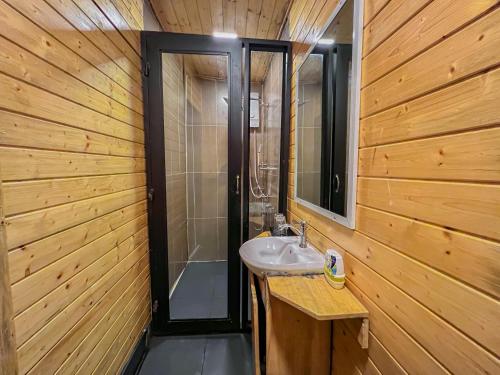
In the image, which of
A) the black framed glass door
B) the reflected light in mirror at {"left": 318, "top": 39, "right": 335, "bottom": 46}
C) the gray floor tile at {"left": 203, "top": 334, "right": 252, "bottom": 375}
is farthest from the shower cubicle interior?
the gray floor tile at {"left": 203, "top": 334, "right": 252, "bottom": 375}

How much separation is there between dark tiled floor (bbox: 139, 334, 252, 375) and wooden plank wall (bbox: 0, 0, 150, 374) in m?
0.30

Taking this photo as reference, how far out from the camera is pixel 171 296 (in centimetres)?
219

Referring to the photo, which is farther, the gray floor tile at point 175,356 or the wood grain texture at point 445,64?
the gray floor tile at point 175,356

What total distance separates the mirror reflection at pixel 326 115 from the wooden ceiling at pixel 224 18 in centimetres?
70

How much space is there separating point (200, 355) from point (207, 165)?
1.62 metres

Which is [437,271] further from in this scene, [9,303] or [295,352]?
[9,303]

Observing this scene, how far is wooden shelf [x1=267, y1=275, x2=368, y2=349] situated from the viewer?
35.9 inches

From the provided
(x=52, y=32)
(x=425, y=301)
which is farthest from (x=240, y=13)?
(x=425, y=301)

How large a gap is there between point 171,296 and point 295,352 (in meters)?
1.35

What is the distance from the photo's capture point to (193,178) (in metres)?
2.43

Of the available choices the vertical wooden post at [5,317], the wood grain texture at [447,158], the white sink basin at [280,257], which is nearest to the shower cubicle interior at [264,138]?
the white sink basin at [280,257]

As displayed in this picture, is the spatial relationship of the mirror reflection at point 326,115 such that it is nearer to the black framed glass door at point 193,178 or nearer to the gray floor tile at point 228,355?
the black framed glass door at point 193,178

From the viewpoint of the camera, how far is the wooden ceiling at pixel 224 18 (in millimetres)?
1931

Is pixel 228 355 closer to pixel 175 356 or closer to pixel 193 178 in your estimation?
pixel 175 356
